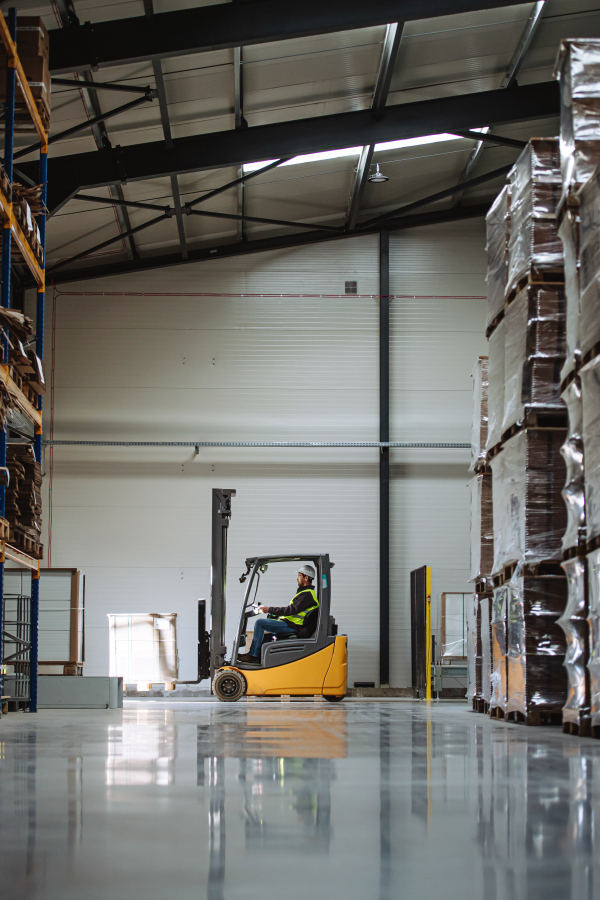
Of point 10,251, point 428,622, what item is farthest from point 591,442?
point 428,622

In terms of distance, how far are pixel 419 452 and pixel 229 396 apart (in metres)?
3.28

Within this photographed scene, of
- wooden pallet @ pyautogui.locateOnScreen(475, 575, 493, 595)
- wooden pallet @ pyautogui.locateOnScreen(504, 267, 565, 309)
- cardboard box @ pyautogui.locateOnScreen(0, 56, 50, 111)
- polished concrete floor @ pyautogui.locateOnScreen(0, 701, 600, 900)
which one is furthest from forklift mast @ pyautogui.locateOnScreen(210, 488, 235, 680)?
polished concrete floor @ pyautogui.locateOnScreen(0, 701, 600, 900)

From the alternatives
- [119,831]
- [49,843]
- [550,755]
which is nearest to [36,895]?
[49,843]

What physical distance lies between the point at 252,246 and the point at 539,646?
10.7 metres

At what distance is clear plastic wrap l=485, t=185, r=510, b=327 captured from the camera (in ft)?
23.4

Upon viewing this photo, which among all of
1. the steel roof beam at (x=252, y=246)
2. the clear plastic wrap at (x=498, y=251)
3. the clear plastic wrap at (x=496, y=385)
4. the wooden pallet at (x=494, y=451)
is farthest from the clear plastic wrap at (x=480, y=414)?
the steel roof beam at (x=252, y=246)

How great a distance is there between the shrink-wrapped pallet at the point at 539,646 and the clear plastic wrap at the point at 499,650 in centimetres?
36

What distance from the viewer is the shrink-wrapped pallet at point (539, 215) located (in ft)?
20.7

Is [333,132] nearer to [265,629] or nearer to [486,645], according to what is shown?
[265,629]

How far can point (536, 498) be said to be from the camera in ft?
20.0

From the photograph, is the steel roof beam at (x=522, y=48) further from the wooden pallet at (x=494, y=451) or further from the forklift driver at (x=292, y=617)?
the forklift driver at (x=292, y=617)

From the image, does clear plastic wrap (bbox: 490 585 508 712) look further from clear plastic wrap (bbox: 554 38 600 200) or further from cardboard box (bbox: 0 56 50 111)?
cardboard box (bbox: 0 56 50 111)

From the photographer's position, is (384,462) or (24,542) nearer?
(24,542)

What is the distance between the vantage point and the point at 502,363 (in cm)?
721
